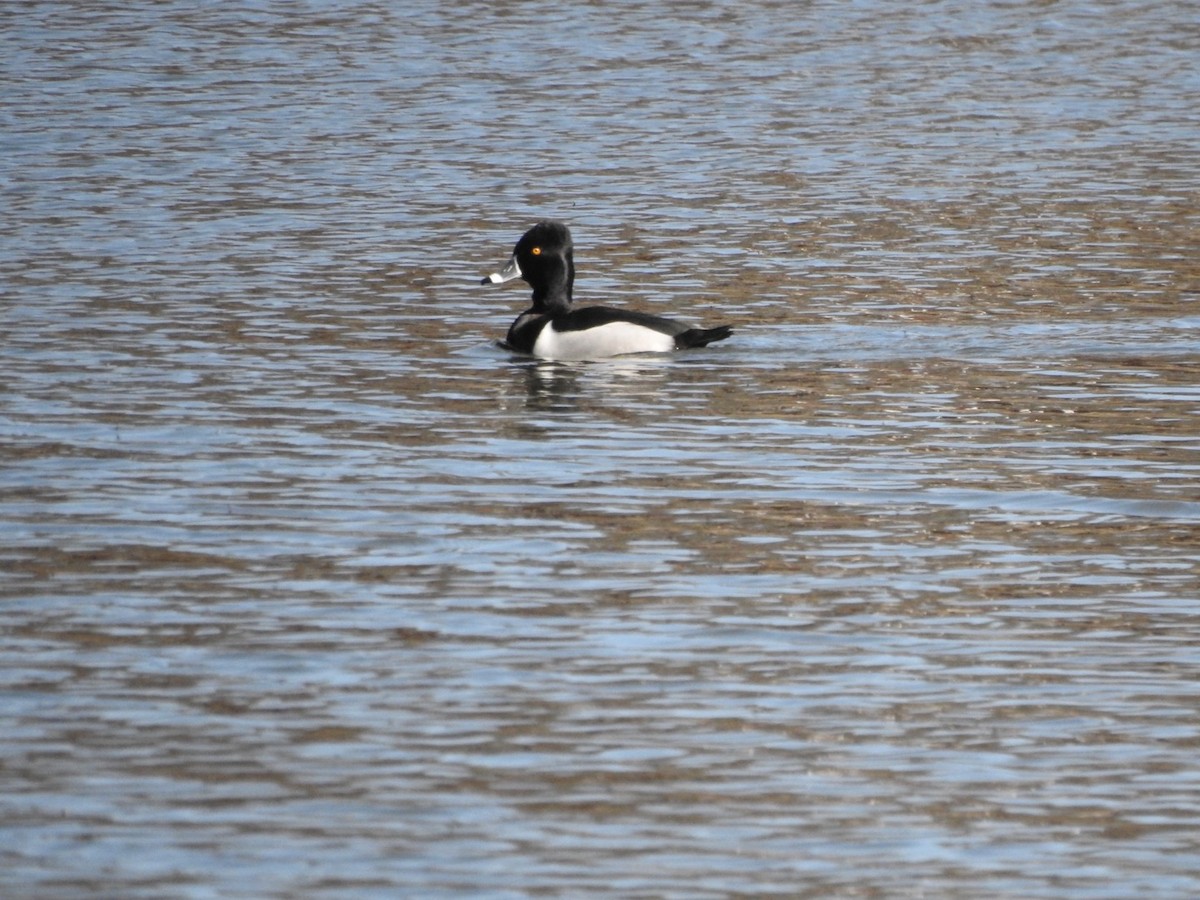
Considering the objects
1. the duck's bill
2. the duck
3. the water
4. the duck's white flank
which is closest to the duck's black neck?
the duck

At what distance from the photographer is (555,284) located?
61.6 ft

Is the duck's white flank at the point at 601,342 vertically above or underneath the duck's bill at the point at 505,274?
underneath

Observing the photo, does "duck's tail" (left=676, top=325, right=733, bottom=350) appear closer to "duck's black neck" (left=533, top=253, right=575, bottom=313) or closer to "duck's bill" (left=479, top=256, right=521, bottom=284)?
"duck's black neck" (left=533, top=253, right=575, bottom=313)

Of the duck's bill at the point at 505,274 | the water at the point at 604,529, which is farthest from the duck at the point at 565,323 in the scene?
the water at the point at 604,529

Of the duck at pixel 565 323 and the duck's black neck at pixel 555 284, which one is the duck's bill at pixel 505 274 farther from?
the duck's black neck at pixel 555 284

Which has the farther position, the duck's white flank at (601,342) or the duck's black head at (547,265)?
the duck's black head at (547,265)

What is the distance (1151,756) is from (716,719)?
147cm

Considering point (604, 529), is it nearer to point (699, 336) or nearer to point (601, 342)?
point (699, 336)

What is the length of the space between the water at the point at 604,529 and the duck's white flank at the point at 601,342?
0.55 ft

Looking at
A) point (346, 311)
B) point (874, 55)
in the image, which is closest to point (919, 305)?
point (346, 311)

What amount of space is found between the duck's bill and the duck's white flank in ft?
3.43

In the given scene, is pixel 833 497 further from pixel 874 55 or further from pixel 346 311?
pixel 874 55

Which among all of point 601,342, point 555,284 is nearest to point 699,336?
point 601,342

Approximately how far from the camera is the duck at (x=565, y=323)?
17203 mm
